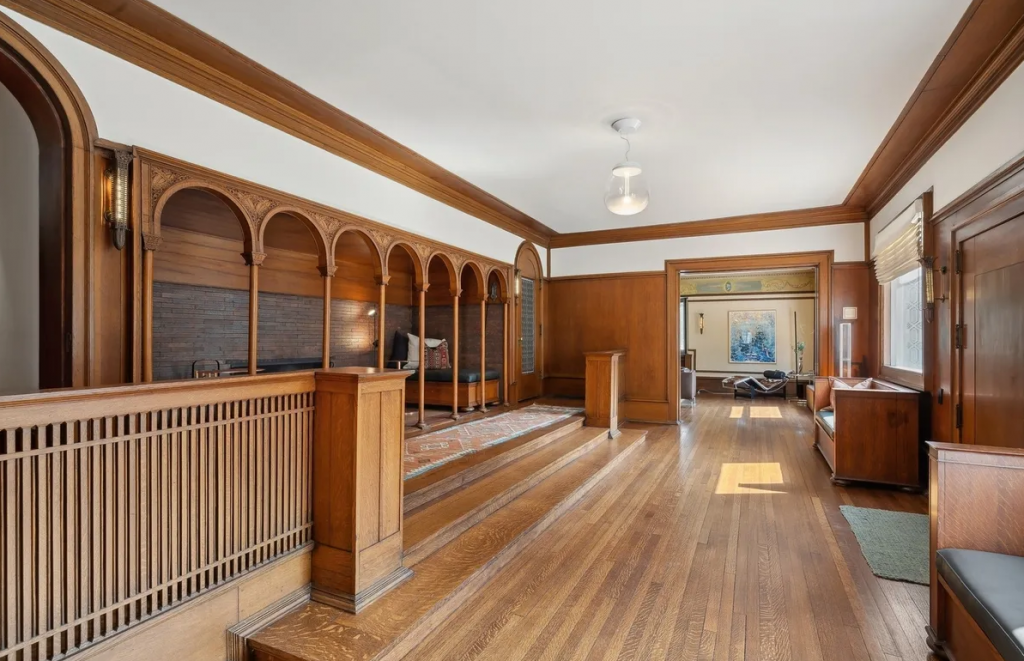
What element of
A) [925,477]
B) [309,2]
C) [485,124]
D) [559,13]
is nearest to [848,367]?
[925,477]

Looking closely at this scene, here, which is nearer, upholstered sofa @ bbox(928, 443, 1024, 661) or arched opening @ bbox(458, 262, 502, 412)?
upholstered sofa @ bbox(928, 443, 1024, 661)

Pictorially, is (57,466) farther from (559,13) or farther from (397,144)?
(397,144)

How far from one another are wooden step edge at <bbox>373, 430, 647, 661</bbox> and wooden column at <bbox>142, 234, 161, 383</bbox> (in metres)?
1.99

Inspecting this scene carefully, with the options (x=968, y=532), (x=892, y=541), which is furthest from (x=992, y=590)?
(x=892, y=541)

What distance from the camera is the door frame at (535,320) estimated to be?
7.20 meters

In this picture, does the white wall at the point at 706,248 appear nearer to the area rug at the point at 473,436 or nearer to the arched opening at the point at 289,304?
the area rug at the point at 473,436

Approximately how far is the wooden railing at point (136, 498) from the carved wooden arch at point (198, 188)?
4.88 feet

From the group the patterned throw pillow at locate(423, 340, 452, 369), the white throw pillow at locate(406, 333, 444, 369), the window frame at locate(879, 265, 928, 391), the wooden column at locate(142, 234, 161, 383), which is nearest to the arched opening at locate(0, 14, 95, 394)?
the wooden column at locate(142, 234, 161, 383)

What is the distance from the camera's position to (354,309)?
698 cm

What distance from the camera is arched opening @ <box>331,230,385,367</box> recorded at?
21.7ft

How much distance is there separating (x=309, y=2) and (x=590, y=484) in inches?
155

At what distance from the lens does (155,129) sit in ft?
9.61

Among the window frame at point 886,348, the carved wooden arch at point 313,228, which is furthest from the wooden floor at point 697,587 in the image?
the carved wooden arch at point 313,228

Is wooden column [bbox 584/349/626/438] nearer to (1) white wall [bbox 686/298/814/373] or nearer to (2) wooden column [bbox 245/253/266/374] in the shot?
(2) wooden column [bbox 245/253/266/374]
